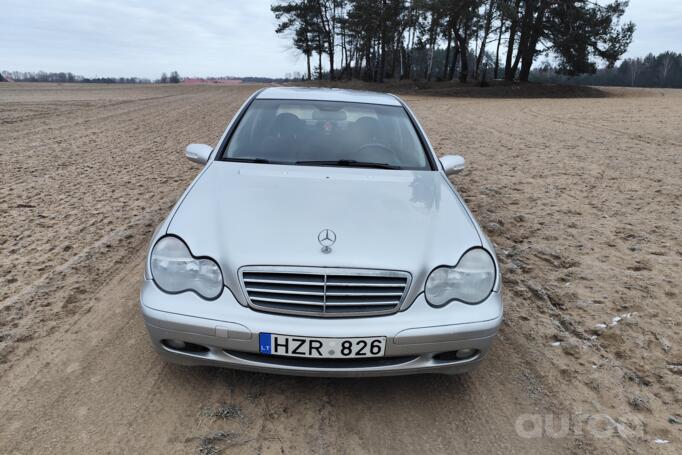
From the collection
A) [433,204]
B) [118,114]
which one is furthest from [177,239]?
[118,114]

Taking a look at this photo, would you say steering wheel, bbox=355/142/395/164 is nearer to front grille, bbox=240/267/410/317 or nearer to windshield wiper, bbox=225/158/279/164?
windshield wiper, bbox=225/158/279/164

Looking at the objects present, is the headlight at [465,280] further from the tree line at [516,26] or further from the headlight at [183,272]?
the tree line at [516,26]

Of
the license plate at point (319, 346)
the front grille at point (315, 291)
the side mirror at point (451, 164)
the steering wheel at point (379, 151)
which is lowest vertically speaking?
the license plate at point (319, 346)

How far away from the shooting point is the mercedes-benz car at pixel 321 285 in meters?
2.18

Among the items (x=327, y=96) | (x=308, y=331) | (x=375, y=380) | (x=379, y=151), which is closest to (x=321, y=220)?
(x=308, y=331)

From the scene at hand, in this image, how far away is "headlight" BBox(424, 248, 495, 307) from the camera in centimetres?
231

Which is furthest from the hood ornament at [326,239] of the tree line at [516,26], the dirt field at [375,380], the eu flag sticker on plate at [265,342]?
the tree line at [516,26]

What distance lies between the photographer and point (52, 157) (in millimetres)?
7871

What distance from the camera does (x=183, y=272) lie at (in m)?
2.31

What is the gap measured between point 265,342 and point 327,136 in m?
1.93

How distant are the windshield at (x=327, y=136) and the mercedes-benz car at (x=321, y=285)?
0.66 meters

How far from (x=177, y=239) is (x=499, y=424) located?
1866 millimetres

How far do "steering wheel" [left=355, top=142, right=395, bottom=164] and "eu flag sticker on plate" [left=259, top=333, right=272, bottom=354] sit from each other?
1.67 meters
